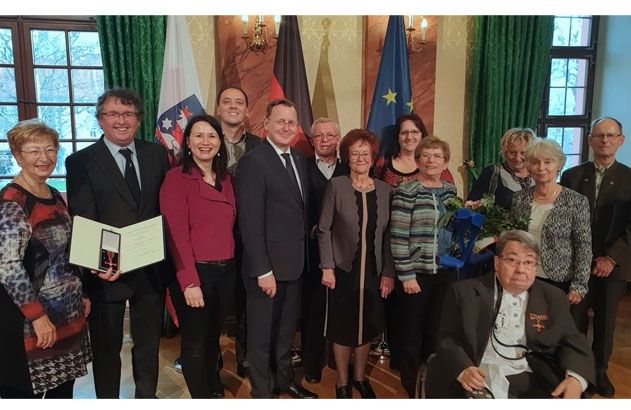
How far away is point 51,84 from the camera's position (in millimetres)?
3688

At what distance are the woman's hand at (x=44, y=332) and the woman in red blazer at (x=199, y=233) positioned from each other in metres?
0.51

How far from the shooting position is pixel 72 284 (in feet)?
6.36

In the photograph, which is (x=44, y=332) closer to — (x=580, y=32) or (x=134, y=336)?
(x=134, y=336)

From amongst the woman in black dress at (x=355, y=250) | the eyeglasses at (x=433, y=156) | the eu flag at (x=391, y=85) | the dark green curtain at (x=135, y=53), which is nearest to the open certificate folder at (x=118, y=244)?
the woman in black dress at (x=355, y=250)

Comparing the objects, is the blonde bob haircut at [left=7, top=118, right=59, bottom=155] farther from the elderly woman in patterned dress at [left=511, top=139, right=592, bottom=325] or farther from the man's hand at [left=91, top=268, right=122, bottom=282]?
the elderly woman in patterned dress at [left=511, top=139, right=592, bottom=325]

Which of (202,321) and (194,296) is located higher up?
(194,296)

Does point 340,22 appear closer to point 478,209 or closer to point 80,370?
point 478,209

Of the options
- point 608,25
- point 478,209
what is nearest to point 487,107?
point 608,25

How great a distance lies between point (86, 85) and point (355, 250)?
274 cm

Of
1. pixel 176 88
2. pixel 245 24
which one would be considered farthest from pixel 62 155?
pixel 245 24

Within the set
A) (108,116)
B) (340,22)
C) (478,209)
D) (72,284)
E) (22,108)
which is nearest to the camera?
(72,284)

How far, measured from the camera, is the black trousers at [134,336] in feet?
6.92

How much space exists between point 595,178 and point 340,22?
2288 mm

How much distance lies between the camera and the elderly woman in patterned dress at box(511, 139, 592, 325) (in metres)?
2.23
